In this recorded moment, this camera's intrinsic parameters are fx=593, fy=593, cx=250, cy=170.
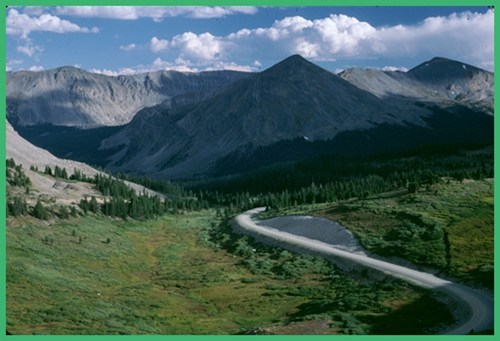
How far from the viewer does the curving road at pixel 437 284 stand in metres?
56.0

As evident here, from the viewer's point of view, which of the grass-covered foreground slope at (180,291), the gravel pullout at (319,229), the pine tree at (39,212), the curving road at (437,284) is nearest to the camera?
the curving road at (437,284)

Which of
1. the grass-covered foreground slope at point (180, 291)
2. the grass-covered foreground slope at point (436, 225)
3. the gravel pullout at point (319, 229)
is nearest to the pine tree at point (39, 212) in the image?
the grass-covered foreground slope at point (180, 291)

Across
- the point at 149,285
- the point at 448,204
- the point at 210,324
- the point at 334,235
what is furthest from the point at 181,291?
the point at 448,204

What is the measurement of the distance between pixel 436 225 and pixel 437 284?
31.1 metres

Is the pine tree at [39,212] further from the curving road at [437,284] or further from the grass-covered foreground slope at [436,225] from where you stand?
the grass-covered foreground slope at [436,225]

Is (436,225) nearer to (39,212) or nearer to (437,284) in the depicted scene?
(437,284)

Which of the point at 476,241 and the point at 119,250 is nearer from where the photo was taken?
the point at 476,241

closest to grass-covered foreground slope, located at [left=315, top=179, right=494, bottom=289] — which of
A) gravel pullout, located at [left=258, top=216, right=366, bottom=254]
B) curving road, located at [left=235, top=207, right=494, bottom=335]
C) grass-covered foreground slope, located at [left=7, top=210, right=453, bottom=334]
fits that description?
gravel pullout, located at [left=258, top=216, right=366, bottom=254]

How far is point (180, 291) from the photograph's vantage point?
83.1 metres

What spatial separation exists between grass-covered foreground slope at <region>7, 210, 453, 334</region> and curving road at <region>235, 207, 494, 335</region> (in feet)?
8.61

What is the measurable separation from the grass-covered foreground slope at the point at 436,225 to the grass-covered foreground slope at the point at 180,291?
10.4m

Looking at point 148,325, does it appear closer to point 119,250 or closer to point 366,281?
point 366,281

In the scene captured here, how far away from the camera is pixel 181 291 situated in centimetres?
8306

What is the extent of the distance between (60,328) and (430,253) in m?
54.1
